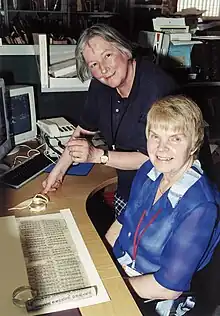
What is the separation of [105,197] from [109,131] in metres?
0.48

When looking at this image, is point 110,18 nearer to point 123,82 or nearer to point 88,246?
point 123,82

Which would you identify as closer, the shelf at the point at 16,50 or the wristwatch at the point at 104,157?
the wristwatch at the point at 104,157

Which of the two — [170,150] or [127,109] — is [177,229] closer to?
[170,150]

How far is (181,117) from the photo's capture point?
1226mm

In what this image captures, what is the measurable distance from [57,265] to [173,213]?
35 cm

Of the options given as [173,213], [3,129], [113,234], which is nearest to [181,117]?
[173,213]

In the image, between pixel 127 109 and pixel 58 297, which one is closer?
pixel 58 297

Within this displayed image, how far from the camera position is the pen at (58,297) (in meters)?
1.03

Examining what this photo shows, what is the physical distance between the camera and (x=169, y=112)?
124 cm

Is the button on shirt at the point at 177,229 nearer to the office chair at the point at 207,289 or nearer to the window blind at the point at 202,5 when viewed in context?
the office chair at the point at 207,289

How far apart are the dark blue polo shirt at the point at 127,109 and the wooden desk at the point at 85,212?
6.2 inches

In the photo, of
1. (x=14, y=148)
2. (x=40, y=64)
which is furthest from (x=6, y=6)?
(x=14, y=148)

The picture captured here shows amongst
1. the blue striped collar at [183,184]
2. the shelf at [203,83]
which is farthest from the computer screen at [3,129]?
the shelf at [203,83]

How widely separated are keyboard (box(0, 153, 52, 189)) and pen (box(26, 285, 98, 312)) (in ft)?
2.32
